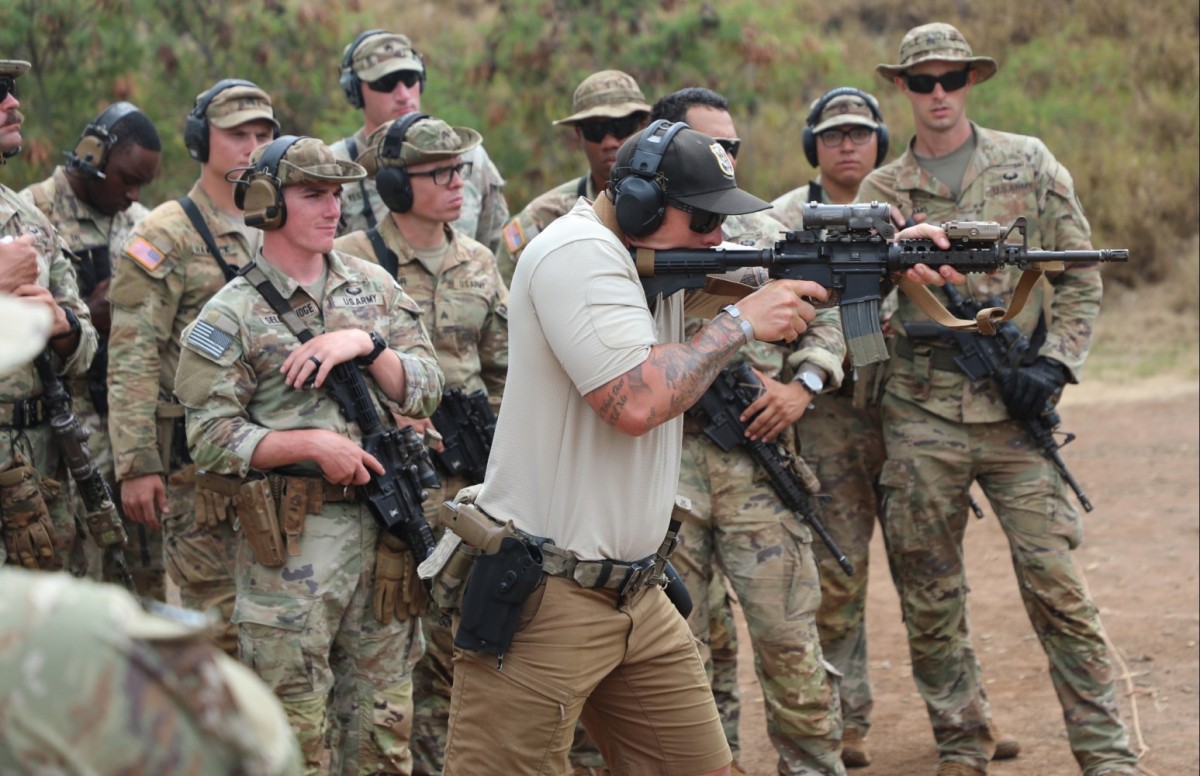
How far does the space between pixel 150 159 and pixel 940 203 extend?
3.43 m

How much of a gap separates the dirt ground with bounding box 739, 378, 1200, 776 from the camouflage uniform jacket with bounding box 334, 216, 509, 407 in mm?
2146

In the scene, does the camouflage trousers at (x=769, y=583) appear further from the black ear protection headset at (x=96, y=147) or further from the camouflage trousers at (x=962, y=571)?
the black ear protection headset at (x=96, y=147)

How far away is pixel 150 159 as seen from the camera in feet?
21.5

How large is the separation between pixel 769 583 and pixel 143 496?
240 cm

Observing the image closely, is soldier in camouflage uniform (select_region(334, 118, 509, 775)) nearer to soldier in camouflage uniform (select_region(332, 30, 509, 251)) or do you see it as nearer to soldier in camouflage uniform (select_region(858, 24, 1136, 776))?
soldier in camouflage uniform (select_region(332, 30, 509, 251))

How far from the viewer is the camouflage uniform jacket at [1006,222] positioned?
5.93m

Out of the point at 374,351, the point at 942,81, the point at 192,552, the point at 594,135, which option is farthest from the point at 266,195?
the point at 942,81

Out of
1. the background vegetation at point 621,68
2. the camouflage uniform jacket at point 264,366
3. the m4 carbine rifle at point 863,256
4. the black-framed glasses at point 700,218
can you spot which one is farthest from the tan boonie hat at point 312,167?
the background vegetation at point 621,68

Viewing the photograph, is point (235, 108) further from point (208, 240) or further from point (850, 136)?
point (850, 136)

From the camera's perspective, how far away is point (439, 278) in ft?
19.2

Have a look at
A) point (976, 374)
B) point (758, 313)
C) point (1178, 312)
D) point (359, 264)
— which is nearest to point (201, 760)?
point (758, 313)

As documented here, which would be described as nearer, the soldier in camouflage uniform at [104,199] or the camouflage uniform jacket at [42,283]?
the camouflage uniform jacket at [42,283]

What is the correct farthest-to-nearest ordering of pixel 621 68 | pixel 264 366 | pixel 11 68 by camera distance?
1. pixel 621 68
2. pixel 11 68
3. pixel 264 366

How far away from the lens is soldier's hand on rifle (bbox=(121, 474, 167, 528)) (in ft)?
18.6
